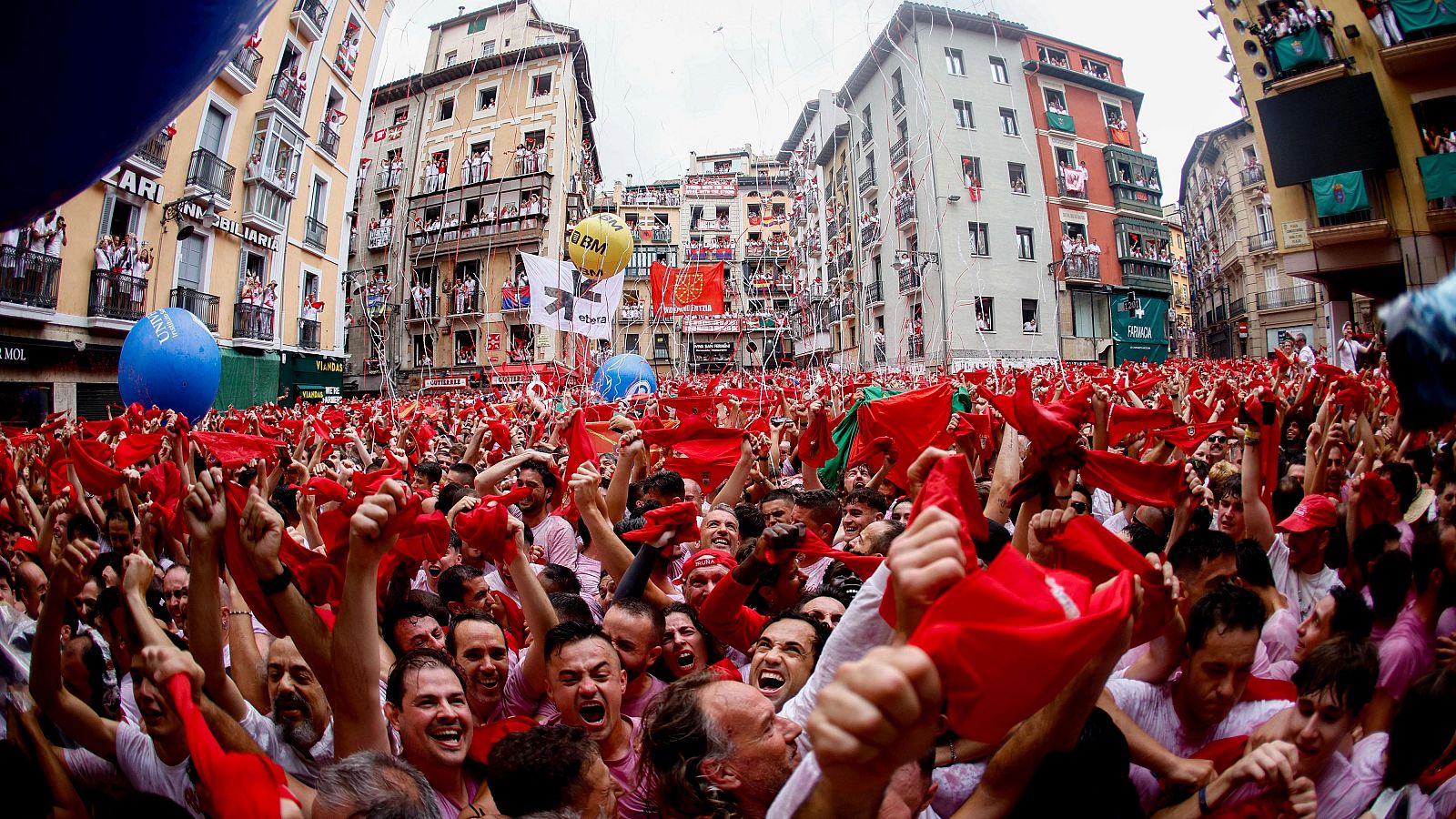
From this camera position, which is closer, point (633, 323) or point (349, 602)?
point (349, 602)

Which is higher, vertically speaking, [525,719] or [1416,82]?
[1416,82]

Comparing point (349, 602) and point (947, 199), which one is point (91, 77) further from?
point (947, 199)

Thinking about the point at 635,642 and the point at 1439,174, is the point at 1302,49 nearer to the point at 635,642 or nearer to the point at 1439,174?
the point at 1439,174

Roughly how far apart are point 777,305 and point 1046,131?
71.7 feet

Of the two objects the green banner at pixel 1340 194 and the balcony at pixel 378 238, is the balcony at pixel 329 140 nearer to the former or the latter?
the balcony at pixel 378 238

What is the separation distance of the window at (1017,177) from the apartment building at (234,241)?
2171 centimetres

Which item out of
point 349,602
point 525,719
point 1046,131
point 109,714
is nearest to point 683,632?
point 525,719

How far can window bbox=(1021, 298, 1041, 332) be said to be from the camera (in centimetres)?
2844

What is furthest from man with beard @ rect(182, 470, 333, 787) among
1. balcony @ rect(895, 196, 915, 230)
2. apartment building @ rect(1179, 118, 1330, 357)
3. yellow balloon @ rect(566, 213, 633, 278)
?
apartment building @ rect(1179, 118, 1330, 357)

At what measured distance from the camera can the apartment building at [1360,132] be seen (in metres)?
16.9

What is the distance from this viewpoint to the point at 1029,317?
2870 centimetres

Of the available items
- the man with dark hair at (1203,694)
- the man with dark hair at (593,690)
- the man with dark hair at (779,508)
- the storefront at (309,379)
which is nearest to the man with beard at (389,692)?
the man with dark hair at (593,690)

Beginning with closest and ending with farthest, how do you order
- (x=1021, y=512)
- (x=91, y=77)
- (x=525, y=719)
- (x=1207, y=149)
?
(x=91, y=77) < (x=525, y=719) < (x=1021, y=512) < (x=1207, y=149)

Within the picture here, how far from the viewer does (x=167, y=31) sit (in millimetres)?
1470
